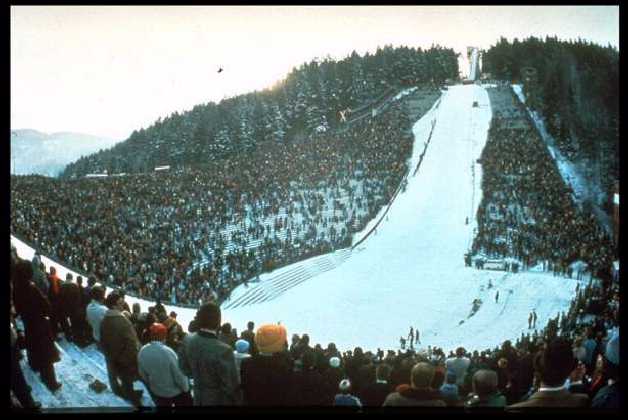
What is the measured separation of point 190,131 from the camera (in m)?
34.5

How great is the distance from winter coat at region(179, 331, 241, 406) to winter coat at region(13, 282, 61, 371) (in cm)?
196

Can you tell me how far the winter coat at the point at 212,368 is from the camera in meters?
4.45

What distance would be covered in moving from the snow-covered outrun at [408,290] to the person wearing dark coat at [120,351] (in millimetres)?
6276

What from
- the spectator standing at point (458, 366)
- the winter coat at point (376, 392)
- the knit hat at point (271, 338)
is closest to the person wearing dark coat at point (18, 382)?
the knit hat at point (271, 338)

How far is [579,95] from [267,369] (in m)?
16.0

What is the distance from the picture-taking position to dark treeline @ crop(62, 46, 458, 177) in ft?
101

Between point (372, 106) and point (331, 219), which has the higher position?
point (372, 106)

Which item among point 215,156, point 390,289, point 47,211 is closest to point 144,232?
point 47,211

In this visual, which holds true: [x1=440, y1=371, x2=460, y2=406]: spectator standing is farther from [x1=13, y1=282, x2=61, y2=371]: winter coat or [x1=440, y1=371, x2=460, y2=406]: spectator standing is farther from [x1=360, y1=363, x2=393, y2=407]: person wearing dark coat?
[x1=13, y1=282, x2=61, y2=371]: winter coat

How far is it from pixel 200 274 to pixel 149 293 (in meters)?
2.16

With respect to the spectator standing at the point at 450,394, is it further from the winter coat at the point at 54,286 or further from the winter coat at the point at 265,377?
the winter coat at the point at 54,286

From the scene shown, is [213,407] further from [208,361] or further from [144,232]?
[144,232]

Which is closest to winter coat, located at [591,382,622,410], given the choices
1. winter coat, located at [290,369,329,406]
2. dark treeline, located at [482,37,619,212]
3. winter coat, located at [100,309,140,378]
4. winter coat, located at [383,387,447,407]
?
winter coat, located at [383,387,447,407]

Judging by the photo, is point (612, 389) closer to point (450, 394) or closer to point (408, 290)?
point (450, 394)
